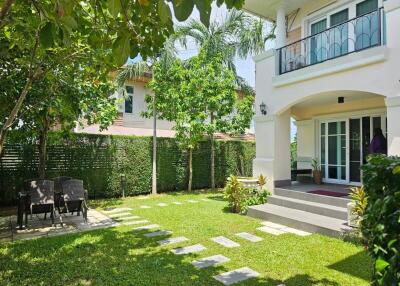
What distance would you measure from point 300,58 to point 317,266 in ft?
29.0

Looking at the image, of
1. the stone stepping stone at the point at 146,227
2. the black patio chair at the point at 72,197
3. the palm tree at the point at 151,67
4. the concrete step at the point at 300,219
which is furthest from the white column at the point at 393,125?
the palm tree at the point at 151,67

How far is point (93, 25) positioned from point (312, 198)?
8265 mm

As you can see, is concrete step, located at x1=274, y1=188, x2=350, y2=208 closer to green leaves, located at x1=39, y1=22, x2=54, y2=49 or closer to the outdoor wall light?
the outdoor wall light

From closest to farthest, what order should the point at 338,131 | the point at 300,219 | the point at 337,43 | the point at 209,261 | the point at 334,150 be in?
1. the point at 209,261
2. the point at 300,219
3. the point at 337,43
4. the point at 338,131
5. the point at 334,150

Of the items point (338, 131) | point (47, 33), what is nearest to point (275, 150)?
point (338, 131)

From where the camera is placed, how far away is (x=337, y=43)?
1032 centimetres

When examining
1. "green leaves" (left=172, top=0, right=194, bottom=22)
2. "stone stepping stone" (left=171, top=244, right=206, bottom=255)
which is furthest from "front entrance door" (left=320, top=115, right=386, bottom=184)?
"green leaves" (left=172, top=0, right=194, bottom=22)

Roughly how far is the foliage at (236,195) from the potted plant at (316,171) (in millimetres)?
4068

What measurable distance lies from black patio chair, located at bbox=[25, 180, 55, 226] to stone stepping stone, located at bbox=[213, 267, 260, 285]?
5.69 m

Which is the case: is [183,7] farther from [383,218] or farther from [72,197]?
[72,197]

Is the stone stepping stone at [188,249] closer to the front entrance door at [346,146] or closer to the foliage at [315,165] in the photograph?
the front entrance door at [346,146]

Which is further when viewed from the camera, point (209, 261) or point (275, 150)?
point (275, 150)

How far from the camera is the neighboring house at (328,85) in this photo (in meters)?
8.11

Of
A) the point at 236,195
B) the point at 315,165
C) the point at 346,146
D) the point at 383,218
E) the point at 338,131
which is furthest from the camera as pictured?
the point at 315,165
